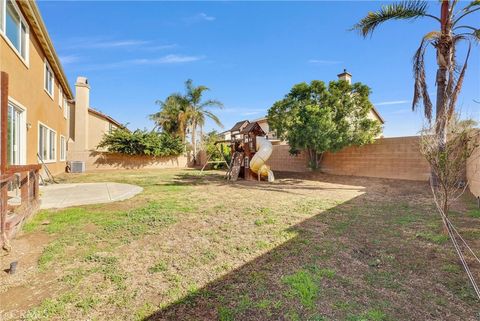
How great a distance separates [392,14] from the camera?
816cm

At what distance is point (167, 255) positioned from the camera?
3.66 meters

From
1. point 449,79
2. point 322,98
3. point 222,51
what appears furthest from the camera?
point 222,51

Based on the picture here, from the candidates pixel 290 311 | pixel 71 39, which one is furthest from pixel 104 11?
pixel 290 311

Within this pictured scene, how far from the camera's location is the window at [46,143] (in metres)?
10.4

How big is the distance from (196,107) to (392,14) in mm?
18377

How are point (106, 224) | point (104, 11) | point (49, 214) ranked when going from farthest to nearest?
point (104, 11) → point (49, 214) → point (106, 224)

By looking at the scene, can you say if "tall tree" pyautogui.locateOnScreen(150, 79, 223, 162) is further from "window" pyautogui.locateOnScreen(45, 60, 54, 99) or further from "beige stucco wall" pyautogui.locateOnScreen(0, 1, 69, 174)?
"beige stucco wall" pyautogui.locateOnScreen(0, 1, 69, 174)

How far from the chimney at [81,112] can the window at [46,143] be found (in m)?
6.96

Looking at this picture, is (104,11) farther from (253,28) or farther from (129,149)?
(129,149)

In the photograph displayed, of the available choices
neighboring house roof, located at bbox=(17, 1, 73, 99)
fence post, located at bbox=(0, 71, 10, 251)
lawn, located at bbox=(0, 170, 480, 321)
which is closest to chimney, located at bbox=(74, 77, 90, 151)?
neighboring house roof, located at bbox=(17, 1, 73, 99)

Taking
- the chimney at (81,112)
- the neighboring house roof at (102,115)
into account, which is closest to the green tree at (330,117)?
the chimney at (81,112)

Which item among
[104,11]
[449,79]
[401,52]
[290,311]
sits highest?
[104,11]

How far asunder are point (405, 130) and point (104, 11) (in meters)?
13.7

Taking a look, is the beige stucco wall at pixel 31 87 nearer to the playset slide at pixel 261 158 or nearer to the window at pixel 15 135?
the window at pixel 15 135
